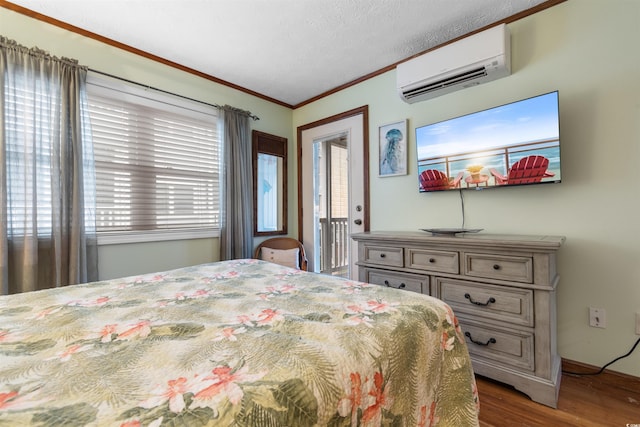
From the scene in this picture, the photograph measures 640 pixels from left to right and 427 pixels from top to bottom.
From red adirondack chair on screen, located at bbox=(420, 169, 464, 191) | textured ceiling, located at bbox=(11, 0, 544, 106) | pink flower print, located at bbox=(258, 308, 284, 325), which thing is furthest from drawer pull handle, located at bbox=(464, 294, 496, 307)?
textured ceiling, located at bbox=(11, 0, 544, 106)

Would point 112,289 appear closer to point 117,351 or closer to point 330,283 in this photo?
point 117,351

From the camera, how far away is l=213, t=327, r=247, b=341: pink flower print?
0.78m

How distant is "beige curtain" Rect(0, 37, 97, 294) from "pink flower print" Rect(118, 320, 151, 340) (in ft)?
5.60

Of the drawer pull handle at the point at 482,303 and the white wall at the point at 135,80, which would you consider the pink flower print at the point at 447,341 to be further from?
the white wall at the point at 135,80

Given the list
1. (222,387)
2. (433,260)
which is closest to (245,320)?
(222,387)

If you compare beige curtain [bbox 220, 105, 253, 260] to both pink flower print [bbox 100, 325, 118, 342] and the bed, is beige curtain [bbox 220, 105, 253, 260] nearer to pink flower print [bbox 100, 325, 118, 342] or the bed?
the bed

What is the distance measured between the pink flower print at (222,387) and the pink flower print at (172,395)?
0.03 meters

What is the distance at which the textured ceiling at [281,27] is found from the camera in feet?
6.41

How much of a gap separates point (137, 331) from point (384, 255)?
5.77 feet

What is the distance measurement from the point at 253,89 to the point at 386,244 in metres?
2.36

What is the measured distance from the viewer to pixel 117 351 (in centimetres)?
72

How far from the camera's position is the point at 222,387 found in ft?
1.82

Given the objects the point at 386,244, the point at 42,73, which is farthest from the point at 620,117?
the point at 42,73

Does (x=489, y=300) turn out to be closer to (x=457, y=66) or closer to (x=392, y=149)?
(x=392, y=149)
